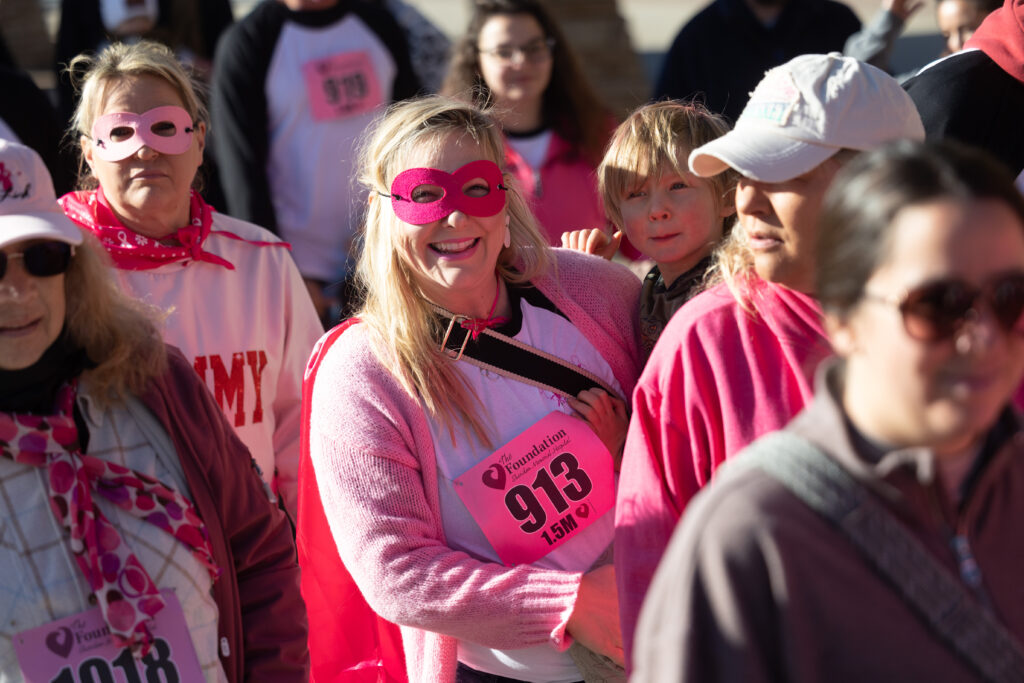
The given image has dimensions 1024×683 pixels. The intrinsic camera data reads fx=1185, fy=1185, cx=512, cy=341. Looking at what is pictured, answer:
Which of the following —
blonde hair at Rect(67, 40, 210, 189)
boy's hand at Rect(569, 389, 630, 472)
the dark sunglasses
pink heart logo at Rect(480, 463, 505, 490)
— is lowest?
pink heart logo at Rect(480, 463, 505, 490)

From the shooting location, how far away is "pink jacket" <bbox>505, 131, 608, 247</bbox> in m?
4.54

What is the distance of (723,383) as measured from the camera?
200cm

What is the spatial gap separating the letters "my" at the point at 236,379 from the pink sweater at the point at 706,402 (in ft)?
5.27

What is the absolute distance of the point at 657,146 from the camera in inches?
115

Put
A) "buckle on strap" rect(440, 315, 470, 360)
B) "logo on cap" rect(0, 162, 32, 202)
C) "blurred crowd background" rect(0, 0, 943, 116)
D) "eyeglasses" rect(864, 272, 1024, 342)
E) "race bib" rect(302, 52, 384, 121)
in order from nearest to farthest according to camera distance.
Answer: "eyeglasses" rect(864, 272, 1024, 342), "logo on cap" rect(0, 162, 32, 202), "buckle on strap" rect(440, 315, 470, 360), "race bib" rect(302, 52, 384, 121), "blurred crowd background" rect(0, 0, 943, 116)

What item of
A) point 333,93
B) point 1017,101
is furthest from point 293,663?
point 333,93

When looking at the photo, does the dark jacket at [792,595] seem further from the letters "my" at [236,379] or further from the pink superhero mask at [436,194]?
the letters "my" at [236,379]

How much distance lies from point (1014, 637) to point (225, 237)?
2609mm

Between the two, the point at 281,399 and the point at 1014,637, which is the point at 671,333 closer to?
the point at 1014,637

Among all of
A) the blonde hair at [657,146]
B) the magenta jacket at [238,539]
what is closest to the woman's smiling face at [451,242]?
the blonde hair at [657,146]

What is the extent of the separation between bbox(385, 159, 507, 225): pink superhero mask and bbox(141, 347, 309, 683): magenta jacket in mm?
588

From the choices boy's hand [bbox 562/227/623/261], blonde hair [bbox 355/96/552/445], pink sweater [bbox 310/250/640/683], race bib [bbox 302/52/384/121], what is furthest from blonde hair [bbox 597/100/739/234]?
race bib [bbox 302/52/384/121]

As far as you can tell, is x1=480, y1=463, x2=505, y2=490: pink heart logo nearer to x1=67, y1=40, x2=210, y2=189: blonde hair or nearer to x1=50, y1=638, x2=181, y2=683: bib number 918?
x1=50, y1=638, x2=181, y2=683: bib number 918

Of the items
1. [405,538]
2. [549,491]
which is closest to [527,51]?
[549,491]
